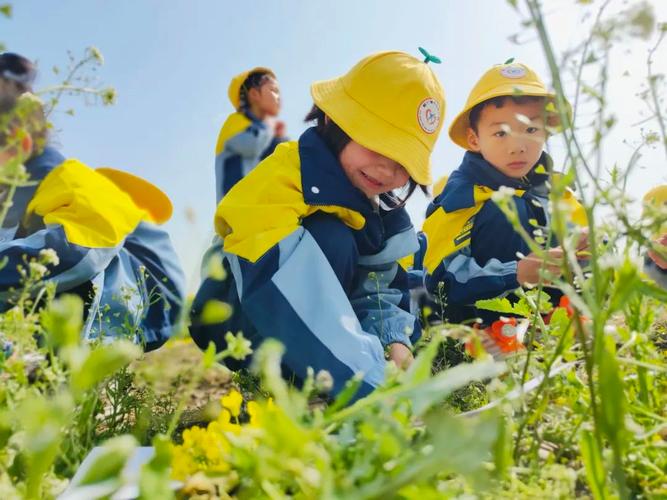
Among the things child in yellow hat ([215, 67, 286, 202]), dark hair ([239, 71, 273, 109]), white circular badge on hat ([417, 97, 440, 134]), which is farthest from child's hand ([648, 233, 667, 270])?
dark hair ([239, 71, 273, 109])

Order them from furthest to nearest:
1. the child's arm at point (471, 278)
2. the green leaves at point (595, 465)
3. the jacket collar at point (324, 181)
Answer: the child's arm at point (471, 278)
the jacket collar at point (324, 181)
the green leaves at point (595, 465)

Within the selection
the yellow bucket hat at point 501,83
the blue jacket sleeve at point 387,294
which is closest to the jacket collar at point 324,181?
the blue jacket sleeve at point 387,294

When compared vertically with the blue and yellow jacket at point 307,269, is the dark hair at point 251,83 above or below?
above

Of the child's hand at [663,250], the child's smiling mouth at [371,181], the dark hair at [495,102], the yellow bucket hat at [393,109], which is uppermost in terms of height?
the dark hair at [495,102]

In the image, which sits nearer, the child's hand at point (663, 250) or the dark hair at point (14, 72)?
the child's hand at point (663, 250)

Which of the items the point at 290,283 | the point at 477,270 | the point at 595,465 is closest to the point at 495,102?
the point at 477,270

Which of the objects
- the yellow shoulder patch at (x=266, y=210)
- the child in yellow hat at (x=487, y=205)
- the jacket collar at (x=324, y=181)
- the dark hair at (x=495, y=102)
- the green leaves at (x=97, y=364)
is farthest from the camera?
the dark hair at (x=495, y=102)

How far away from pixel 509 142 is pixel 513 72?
0.42 metres

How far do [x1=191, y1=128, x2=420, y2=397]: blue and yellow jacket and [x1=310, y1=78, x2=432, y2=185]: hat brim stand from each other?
0.12m

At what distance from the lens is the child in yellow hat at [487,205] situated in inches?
101

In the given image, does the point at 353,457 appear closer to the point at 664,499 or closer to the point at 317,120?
the point at 664,499

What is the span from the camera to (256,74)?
5.46 meters

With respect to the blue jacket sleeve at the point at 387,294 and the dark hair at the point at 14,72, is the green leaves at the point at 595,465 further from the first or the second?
the dark hair at the point at 14,72

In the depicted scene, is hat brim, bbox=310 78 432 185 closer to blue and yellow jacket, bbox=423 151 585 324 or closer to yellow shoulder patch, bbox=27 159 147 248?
blue and yellow jacket, bbox=423 151 585 324
